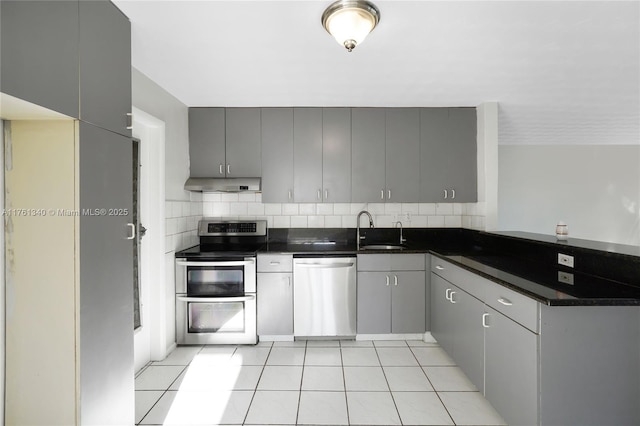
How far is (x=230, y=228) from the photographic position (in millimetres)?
3570

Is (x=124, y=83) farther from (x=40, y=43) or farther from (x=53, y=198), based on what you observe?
(x=53, y=198)

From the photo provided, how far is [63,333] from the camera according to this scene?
1.35 m

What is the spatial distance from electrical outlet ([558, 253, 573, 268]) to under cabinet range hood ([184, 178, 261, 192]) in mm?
2617

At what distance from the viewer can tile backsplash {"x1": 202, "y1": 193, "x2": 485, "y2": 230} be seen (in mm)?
3689

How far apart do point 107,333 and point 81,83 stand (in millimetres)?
1167

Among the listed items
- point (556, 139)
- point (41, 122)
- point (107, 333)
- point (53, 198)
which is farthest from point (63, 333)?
point (556, 139)

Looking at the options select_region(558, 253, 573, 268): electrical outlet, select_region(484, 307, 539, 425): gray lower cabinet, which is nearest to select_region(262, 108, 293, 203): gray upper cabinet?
select_region(484, 307, 539, 425): gray lower cabinet

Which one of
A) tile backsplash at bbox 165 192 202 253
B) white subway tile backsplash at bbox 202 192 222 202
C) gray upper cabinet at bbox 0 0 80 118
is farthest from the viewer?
white subway tile backsplash at bbox 202 192 222 202

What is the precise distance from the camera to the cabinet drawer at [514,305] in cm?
153

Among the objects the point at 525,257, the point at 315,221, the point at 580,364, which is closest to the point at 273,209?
the point at 315,221

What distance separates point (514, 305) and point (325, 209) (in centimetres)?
232

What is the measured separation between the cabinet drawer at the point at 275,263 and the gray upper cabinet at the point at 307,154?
0.70m

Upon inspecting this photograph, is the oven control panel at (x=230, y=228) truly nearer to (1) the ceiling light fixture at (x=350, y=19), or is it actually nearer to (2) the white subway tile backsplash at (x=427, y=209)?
(2) the white subway tile backsplash at (x=427, y=209)

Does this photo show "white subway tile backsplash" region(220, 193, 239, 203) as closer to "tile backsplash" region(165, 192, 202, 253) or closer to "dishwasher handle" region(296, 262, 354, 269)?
"tile backsplash" region(165, 192, 202, 253)
